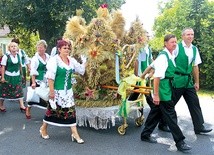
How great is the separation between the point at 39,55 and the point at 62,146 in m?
2.45

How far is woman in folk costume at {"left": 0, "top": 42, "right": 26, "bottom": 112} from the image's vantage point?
26.1ft

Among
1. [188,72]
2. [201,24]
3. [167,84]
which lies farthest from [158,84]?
[201,24]

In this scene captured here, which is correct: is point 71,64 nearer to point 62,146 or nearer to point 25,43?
point 62,146

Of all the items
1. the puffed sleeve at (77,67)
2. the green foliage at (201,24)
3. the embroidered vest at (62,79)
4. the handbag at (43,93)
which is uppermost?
the green foliage at (201,24)

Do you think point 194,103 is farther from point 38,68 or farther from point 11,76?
point 11,76

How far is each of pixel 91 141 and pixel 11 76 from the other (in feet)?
10.4

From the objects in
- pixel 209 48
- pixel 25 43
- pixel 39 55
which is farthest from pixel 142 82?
pixel 25 43

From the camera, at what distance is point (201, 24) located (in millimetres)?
13672

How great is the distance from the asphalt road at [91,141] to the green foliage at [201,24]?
6.46 meters

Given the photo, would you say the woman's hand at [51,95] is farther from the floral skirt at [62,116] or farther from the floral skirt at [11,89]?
the floral skirt at [11,89]

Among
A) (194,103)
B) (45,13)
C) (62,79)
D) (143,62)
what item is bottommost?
(194,103)

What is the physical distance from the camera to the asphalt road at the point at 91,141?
5359mm

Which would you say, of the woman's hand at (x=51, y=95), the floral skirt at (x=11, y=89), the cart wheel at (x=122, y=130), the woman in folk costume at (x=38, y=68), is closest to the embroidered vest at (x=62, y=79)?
the woman's hand at (x=51, y=95)

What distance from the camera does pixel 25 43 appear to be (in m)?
21.8
